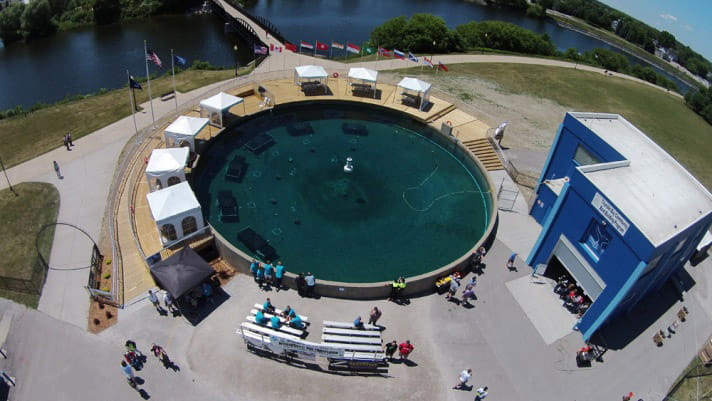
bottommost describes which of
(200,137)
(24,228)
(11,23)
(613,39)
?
(24,228)

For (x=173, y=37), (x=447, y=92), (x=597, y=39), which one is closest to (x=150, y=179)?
(x=447, y=92)

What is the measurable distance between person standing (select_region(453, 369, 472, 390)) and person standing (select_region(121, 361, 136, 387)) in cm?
1464

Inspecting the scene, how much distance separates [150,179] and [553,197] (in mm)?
26573

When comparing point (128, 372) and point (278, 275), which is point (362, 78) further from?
point (128, 372)

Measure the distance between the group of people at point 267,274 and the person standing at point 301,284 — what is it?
38.0 inches

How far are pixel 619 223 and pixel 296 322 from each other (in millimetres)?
16609

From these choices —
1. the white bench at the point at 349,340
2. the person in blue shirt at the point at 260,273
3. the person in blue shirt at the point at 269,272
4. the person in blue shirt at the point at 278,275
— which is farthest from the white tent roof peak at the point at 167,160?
the white bench at the point at 349,340

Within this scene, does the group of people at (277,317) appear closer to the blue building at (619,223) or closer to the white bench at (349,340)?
the white bench at (349,340)

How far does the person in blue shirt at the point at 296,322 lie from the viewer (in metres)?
21.6

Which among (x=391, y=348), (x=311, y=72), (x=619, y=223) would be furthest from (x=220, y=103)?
(x=619, y=223)

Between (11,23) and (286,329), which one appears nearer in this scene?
(286,329)

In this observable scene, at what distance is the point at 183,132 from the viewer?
1222 inches

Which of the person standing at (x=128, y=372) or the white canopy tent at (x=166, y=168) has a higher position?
the white canopy tent at (x=166, y=168)

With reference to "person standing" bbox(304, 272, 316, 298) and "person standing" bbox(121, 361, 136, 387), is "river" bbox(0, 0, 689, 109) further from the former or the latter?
"person standing" bbox(304, 272, 316, 298)
